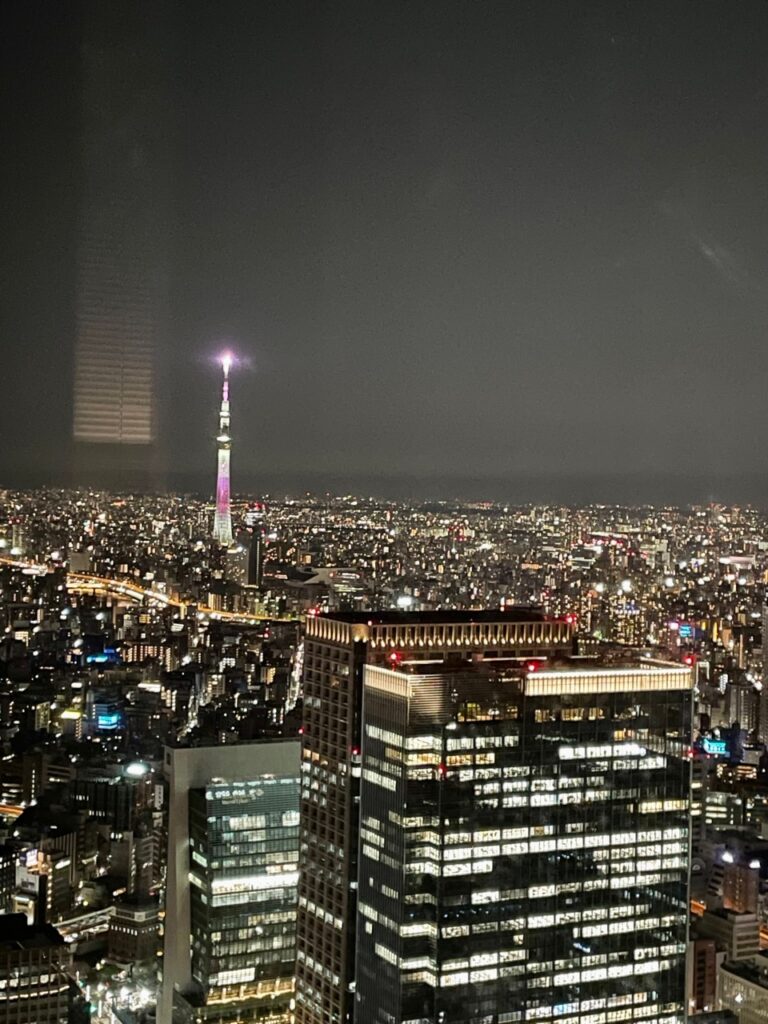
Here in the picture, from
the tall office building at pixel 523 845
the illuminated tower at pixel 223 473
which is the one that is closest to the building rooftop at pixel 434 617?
the tall office building at pixel 523 845

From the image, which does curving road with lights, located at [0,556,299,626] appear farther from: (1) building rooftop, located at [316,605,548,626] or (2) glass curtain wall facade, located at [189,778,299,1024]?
(1) building rooftop, located at [316,605,548,626]

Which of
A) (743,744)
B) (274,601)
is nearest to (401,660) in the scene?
(274,601)

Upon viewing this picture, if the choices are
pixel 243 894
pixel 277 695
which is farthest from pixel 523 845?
pixel 277 695

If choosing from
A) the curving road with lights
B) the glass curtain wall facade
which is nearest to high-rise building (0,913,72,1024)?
the glass curtain wall facade

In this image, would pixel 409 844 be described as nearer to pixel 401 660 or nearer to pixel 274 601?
pixel 401 660

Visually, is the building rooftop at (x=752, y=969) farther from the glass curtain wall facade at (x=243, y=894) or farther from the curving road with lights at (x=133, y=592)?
the curving road with lights at (x=133, y=592)
